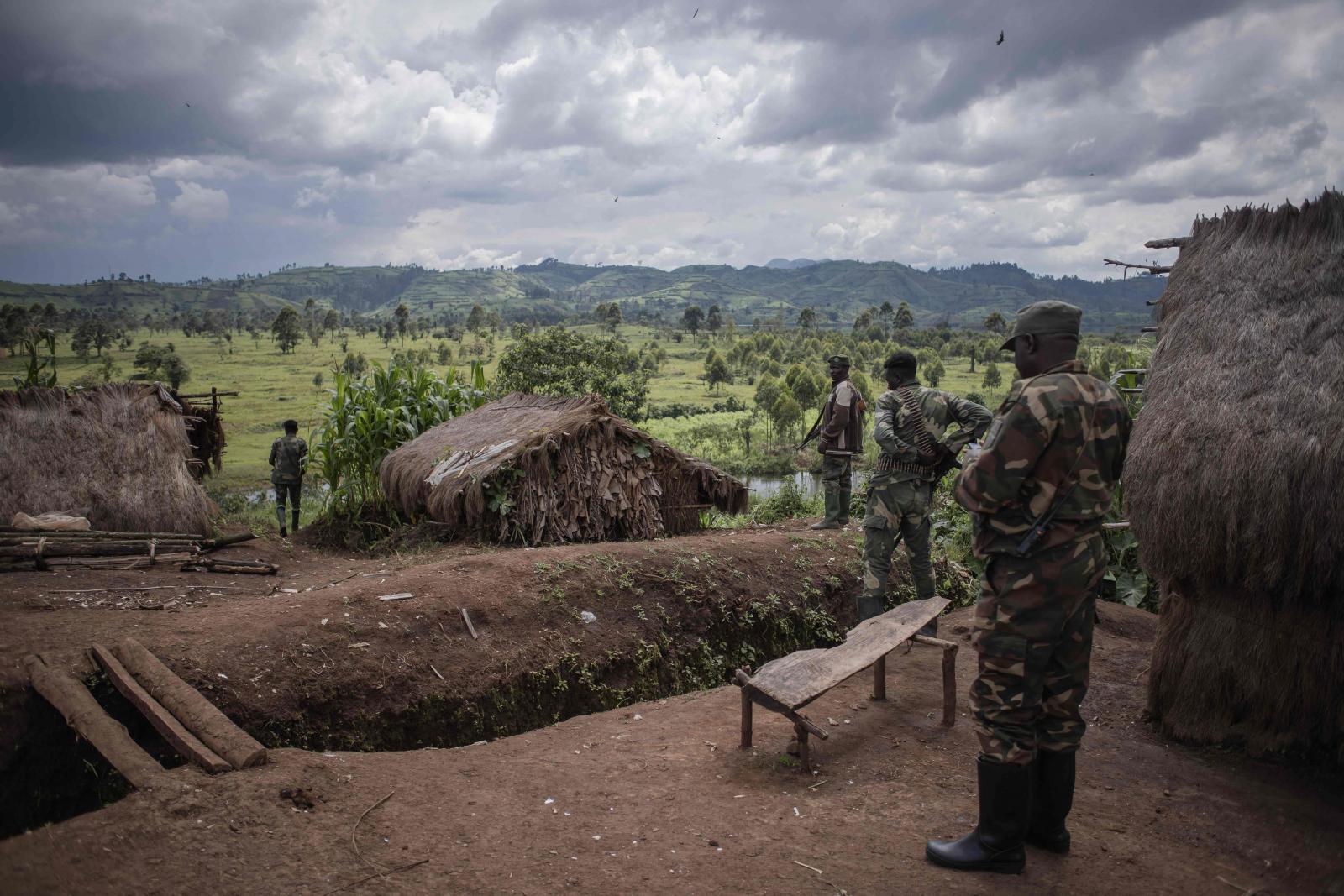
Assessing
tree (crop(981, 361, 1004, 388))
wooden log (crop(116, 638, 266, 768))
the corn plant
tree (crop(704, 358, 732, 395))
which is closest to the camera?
wooden log (crop(116, 638, 266, 768))

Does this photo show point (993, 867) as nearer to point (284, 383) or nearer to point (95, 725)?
point (95, 725)

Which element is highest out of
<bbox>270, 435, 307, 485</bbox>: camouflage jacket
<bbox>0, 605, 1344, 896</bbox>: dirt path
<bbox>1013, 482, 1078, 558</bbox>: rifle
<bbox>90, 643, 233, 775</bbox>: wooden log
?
<bbox>1013, 482, 1078, 558</bbox>: rifle

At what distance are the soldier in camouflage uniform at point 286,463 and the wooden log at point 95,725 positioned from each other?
7878mm

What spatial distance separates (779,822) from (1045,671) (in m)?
1.48

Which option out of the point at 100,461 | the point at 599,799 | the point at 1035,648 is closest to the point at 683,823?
the point at 599,799

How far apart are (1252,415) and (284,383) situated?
138 ft

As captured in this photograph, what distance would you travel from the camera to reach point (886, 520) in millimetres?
6504

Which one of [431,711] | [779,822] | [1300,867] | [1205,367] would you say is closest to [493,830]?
[779,822]

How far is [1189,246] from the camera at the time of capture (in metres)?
6.00

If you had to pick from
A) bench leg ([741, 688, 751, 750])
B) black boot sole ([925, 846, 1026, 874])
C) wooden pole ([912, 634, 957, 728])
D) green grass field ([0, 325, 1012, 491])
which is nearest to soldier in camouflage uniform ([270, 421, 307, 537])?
green grass field ([0, 325, 1012, 491])

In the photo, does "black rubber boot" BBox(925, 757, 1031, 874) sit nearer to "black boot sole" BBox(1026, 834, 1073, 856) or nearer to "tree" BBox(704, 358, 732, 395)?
"black boot sole" BBox(1026, 834, 1073, 856)

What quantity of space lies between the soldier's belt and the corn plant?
26.3ft

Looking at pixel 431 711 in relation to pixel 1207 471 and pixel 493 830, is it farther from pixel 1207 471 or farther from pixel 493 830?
pixel 1207 471

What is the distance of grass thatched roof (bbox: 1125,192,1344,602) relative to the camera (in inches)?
175
